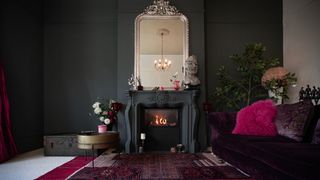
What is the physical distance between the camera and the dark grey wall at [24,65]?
455 centimetres

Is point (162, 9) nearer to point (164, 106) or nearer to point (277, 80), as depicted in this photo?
point (164, 106)

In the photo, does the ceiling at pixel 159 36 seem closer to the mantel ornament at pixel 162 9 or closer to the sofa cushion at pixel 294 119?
the mantel ornament at pixel 162 9

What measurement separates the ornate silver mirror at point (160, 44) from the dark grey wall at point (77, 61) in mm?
695

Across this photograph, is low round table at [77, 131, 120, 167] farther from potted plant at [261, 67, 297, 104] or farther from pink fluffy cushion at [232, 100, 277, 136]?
potted plant at [261, 67, 297, 104]

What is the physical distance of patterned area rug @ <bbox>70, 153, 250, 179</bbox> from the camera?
9.84 feet

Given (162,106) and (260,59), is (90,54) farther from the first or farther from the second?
(260,59)

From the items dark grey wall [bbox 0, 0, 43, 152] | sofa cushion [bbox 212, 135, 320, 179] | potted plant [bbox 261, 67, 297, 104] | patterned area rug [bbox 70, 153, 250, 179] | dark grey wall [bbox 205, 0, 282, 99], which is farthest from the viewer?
dark grey wall [bbox 205, 0, 282, 99]

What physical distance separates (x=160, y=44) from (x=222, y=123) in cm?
223

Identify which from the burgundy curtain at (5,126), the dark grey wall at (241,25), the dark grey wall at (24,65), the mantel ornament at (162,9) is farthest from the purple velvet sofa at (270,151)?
the dark grey wall at (24,65)

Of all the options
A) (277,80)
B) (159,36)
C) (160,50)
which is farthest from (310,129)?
(159,36)

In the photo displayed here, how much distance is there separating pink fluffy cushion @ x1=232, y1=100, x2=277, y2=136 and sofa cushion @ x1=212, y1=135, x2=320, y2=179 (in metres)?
0.33

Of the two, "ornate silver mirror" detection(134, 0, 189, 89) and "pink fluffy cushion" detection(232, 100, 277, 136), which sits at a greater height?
"ornate silver mirror" detection(134, 0, 189, 89)

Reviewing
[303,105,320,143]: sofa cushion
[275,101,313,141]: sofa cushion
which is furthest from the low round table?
[303,105,320,143]: sofa cushion

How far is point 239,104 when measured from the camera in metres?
5.51
